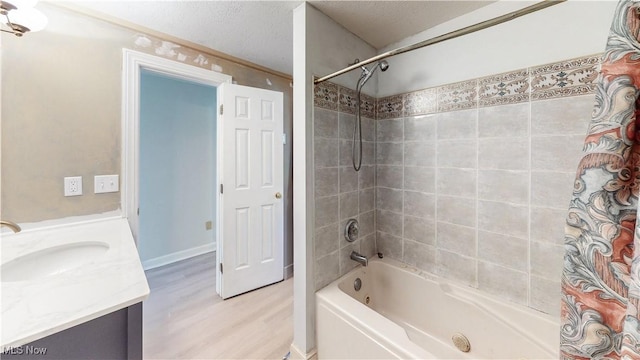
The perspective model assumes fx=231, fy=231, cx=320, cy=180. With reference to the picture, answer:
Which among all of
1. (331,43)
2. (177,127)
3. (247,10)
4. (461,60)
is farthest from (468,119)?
(177,127)

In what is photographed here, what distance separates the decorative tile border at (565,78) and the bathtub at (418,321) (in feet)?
3.63

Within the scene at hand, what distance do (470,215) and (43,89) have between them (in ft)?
8.57

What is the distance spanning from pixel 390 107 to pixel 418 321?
4.98 feet

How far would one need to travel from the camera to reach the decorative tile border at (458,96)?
1.38m

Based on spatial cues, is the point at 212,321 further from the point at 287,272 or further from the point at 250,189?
the point at 250,189

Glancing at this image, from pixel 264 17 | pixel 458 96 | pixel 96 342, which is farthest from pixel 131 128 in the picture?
pixel 458 96

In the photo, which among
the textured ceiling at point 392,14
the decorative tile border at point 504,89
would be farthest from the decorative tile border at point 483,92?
the textured ceiling at point 392,14

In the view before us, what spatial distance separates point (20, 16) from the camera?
1.04m

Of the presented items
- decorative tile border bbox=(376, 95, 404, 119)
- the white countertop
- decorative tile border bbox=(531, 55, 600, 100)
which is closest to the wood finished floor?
the white countertop

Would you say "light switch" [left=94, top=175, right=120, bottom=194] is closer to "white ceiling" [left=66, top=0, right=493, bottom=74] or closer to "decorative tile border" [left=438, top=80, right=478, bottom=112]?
"white ceiling" [left=66, top=0, right=493, bottom=74]

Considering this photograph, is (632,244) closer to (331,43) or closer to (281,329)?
(331,43)

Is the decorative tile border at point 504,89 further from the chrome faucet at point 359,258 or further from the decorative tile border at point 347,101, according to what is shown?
the chrome faucet at point 359,258

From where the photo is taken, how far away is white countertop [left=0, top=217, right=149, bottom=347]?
603 millimetres

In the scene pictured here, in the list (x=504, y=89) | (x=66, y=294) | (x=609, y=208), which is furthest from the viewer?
(x=504, y=89)
